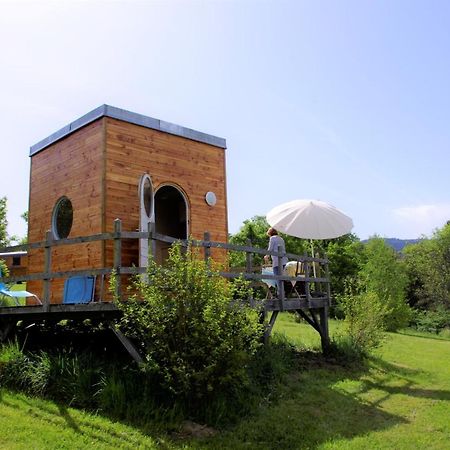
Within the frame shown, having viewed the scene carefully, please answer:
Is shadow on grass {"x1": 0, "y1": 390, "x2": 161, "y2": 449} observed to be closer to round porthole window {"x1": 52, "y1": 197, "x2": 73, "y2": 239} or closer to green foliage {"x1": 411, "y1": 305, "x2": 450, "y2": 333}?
round porthole window {"x1": 52, "y1": 197, "x2": 73, "y2": 239}

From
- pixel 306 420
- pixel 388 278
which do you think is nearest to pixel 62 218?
pixel 306 420

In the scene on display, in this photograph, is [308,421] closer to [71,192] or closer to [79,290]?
[79,290]

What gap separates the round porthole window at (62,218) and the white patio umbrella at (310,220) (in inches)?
166

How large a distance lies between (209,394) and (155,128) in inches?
219

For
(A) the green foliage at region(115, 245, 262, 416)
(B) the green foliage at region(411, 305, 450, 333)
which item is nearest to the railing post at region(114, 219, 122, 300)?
(A) the green foliage at region(115, 245, 262, 416)

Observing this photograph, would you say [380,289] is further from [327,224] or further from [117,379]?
[117,379]

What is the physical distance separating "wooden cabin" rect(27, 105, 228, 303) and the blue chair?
275mm

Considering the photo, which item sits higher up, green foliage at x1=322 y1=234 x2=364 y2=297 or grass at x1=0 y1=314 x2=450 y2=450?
green foliage at x1=322 y1=234 x2=364 y2=297

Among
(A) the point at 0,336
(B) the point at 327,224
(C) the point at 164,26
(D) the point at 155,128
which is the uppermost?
(C) the point at 164,26

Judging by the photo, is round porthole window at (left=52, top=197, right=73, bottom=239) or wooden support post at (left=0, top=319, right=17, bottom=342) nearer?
wooden support post at (left=0, top=319, right=17, bottom=342)

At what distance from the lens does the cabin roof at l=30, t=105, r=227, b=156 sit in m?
9.09

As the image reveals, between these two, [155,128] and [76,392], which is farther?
[155,128]

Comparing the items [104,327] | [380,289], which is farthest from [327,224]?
[380,289]

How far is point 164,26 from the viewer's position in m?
8.73
